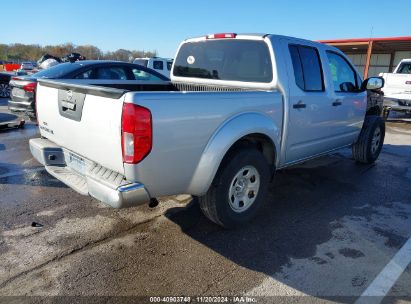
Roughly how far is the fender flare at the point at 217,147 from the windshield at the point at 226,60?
0.87 metres

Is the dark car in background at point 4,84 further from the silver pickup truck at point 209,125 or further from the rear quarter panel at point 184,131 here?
the rear quarter panel at point 184,131

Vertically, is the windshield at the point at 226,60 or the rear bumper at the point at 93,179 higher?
the windshield at the point at 226,60

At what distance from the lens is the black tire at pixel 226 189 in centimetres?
328

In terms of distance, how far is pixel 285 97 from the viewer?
3.81 metres

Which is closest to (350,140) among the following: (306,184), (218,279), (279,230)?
(306,184)

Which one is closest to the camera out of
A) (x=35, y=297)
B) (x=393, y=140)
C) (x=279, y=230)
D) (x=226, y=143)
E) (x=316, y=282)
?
(x=35, y=297)

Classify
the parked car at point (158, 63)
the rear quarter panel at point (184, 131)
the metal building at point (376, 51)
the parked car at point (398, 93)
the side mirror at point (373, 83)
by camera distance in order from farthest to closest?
1. the metal building at point (376, 51)
2. the parked car at point (158, 63)
3. the parked car at point (398, 93)
4. the side mirror at point (373, 83)
5. the rear quarter panel at point (184, 131)

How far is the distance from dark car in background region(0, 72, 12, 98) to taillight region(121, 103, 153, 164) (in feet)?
47.4

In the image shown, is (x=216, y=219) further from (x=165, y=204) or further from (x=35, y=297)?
(x=35, y=297)

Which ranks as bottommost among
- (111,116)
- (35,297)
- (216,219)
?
(35,297)

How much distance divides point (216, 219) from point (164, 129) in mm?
1205

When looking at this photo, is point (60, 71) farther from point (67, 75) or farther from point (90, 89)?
point (90, 89)

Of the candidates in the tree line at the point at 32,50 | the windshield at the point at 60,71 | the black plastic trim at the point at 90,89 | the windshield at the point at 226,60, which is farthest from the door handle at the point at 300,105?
the tree line at the point at 32,50

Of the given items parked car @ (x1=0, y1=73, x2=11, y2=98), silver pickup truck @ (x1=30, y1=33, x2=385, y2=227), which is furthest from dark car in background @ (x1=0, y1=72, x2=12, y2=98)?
silver pickup truck @ (x1=30, y1=33, x2=385, y2=227)
